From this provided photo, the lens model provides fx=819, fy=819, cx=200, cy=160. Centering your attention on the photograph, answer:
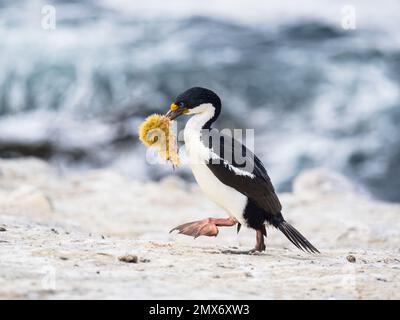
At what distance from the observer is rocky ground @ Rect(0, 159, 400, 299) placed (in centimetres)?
452

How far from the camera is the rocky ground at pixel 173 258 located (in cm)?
452

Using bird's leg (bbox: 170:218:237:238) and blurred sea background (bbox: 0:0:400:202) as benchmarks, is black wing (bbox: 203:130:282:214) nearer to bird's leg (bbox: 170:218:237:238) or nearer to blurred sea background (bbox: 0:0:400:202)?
bird's leg (bbox: 170:218:237:238)

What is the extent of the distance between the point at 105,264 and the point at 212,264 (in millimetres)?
698

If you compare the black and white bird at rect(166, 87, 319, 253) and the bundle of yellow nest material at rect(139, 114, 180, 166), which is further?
the bundle of yellow nest material at rect(139, 114, 180, 166)

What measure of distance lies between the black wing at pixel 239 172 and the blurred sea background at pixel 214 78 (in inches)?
341

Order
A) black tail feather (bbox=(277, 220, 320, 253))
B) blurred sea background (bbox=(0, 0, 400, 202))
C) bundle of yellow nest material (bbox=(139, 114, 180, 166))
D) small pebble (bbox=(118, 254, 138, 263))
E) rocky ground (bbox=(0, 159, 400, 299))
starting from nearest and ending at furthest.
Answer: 1. rocky ground (bbox=(0, 159, 400, 299))
2. small pebble (bbox=(118, 254, 138, 263))
3. black tail feather (bbox=(277, 220, 320, 253))
4. bundle of yellow nest material (bbox=(139, 114, 180, 166))
5. blurred sea background (bbox=(0, 0, 400, 202))

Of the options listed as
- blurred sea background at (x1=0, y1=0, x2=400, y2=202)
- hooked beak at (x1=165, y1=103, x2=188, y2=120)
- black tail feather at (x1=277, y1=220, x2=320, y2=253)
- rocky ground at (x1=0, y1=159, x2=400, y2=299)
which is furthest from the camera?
blurred sea background at (x1=0, y1=0, x2=400, y2=202)

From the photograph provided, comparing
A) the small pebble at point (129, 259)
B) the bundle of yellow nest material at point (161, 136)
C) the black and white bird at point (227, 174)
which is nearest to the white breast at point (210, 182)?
the black and white bird at point (227, 174)

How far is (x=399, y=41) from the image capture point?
20.3 metres

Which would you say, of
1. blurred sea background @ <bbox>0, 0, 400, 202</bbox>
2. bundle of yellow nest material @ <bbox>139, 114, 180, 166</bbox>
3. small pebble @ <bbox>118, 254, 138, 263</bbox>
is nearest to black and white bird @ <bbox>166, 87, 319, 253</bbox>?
bundle of yellow nest material @ <bbox>139, 114, 180, 166</bbox>

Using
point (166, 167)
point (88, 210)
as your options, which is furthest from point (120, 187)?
point (166, 167)

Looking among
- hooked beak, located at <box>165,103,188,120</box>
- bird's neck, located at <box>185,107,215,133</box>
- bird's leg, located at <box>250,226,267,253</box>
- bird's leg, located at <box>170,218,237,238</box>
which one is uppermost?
hooked beak, located at <box>165,103,188,120</box>
